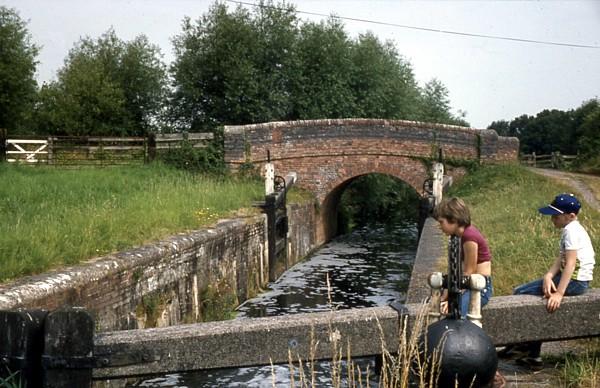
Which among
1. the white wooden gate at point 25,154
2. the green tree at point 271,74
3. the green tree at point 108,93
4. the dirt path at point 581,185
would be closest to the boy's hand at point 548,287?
the dirt path at point 581,185

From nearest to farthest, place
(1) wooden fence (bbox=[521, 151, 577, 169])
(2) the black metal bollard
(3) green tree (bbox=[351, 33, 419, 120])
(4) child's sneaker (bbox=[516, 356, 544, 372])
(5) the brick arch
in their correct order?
(2) the black metal bollard → (4) child's sneaker (bbox=[516, 356, 544, 372]) → (5) the brick arch → (3) green tree (bbox=[351, 33, 419, 120]) → (1) wooden fence (bbox=[521, 151, 577, 169])

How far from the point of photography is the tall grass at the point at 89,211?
6859 mm

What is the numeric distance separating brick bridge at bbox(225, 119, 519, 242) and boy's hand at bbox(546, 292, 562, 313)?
659 inches

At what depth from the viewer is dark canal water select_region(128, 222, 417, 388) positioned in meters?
7.83

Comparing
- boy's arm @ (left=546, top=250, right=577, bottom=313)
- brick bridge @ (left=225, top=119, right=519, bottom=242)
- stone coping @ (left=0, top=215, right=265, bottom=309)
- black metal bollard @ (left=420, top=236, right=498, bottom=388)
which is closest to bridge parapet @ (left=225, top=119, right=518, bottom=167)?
brick bridge @ (left=225, top=119, right=519, bottom=242)

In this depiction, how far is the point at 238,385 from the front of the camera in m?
7.61

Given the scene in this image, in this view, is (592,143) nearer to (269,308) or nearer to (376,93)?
(376,93)

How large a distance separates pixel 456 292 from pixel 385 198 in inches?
1004

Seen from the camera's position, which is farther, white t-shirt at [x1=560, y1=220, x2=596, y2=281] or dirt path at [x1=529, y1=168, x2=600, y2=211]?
dirt path at [x1=529, y1=168, x2=600, y2=211]

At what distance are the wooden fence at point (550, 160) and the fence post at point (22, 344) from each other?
30311mm

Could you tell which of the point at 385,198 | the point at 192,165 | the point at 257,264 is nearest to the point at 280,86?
the point at 385,198

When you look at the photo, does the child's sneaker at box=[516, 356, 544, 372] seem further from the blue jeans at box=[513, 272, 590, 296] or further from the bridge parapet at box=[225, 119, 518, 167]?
the bridge parapet at box=[225, 119, 518, 167]

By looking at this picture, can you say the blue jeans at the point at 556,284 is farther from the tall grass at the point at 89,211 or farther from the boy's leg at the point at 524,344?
the tall grass at the point at 89,211

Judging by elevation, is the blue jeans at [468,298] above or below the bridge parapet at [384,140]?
below
